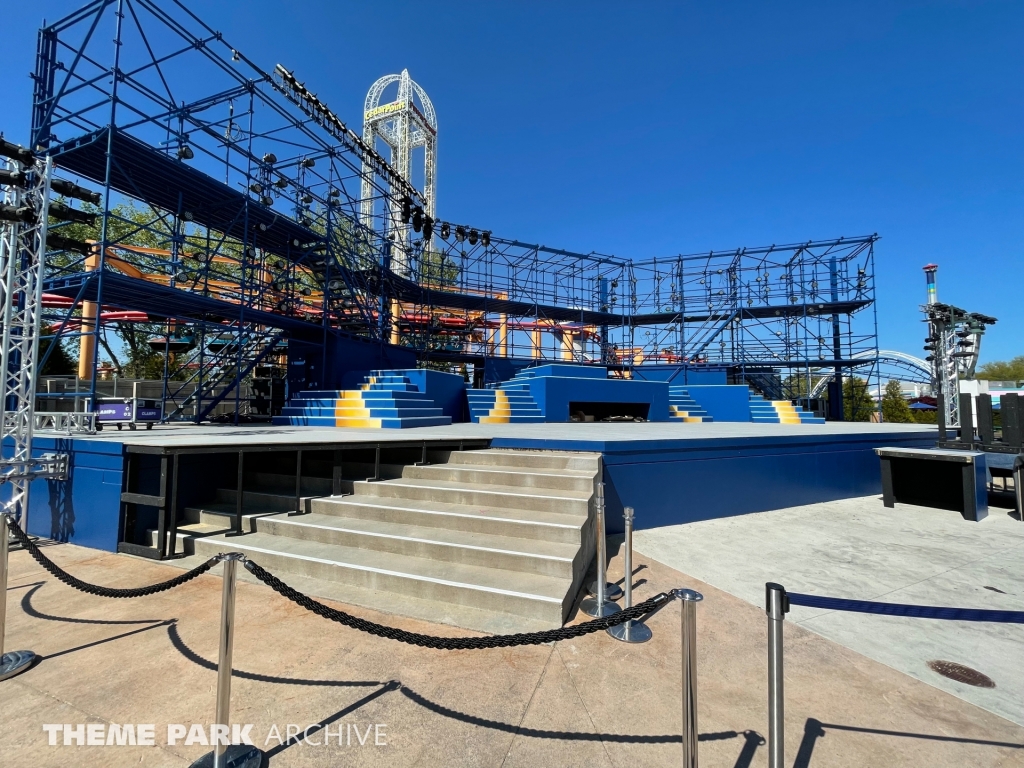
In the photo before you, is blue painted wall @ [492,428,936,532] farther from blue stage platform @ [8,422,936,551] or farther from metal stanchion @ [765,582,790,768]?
metal stanchion @ [765,582,790,768]

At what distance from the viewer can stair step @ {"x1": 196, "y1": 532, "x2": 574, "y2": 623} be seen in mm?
3596

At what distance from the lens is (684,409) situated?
1678 centimetres

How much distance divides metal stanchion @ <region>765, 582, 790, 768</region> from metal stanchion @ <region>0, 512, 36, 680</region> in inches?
173

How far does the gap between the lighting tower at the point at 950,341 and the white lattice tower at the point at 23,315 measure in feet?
54.5

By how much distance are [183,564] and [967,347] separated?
1843 cm

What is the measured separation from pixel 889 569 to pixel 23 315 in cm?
1143

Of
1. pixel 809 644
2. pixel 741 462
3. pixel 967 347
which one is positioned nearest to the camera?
pixel 809 644

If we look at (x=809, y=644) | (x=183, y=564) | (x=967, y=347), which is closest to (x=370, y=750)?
(x=809, y=644)

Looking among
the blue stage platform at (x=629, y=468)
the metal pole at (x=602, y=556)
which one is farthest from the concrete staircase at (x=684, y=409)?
the metal pole at (x=602, y=556)

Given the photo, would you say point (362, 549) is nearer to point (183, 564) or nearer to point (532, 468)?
point (183, 564)

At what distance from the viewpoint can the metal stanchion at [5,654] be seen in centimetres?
285

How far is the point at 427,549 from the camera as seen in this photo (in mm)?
4383

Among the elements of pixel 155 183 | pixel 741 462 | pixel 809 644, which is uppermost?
pixel 155 183

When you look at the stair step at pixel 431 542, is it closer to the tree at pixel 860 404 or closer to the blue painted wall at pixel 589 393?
the blue painted wall at pixel 589 393
